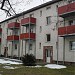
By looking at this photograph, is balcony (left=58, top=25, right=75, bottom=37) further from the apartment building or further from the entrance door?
the entrance door

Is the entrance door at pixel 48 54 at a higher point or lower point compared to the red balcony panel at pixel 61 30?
lower

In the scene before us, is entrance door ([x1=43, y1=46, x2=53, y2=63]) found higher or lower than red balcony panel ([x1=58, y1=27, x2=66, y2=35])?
lower

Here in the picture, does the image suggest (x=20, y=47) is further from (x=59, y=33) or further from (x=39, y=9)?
(x=59, y=33)

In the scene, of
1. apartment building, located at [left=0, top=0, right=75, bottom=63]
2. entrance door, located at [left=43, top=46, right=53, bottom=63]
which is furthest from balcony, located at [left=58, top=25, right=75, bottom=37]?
entrance door, located at [left=43, top=46, right=53, bottom=63]

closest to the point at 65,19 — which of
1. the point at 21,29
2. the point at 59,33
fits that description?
the point at 59,33

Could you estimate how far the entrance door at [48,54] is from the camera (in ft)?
126

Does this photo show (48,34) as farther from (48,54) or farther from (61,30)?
(61,30)

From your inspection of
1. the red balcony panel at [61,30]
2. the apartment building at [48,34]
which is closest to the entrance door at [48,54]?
the apartment building at [48,34]

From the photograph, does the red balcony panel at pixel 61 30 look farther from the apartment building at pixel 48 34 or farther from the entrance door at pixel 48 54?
the entrance door at pixel 48 54

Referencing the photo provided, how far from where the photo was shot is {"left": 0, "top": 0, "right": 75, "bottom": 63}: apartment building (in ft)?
110

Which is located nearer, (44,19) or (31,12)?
(44,19)

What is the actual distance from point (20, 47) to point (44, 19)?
1145cm

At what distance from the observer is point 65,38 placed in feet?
115

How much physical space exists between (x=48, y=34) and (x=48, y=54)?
11.2 feet
